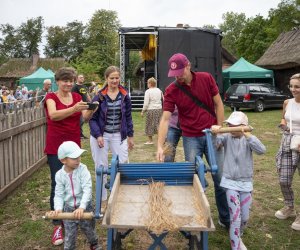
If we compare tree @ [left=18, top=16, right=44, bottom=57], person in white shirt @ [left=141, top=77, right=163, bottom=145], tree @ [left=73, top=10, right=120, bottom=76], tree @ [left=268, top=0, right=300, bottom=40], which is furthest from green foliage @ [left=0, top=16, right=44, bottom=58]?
person in white shirt @ [left=141, top=77, right=163, bottom=145]

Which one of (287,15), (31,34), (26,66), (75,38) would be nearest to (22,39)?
(31,34)

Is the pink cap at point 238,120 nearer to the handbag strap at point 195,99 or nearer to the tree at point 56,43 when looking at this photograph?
the handbag strap at point 195,99

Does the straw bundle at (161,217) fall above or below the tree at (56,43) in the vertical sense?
below

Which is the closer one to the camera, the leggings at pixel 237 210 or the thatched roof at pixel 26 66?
the leggings at pixel 237 210

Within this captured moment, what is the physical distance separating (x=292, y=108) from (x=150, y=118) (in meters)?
5.86

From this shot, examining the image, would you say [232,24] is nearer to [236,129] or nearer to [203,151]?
[203,151]

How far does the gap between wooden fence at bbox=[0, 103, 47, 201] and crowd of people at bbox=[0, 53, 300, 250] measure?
1654mm

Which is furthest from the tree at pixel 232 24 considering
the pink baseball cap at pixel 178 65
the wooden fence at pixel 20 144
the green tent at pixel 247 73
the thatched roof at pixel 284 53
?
the pink baseball cap at pixel 178 65

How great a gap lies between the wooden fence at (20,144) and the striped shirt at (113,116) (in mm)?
1744

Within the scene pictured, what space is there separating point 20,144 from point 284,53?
24.4 meters

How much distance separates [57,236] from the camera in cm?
409

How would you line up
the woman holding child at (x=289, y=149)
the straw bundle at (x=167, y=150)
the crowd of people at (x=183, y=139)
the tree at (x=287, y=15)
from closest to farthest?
1. the crowd of people at (x=183, y=139)
2. the woman holding child at (x=289, y=149)
3. the straw bundle at (x=167, y=150)
4. the tree at (x=287, y=15)

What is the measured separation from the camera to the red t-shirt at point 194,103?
3924 millimetres

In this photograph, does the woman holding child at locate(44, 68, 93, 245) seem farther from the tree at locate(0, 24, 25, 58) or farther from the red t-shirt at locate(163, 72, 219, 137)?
the tree at locate(0, 24, 25, 58)
